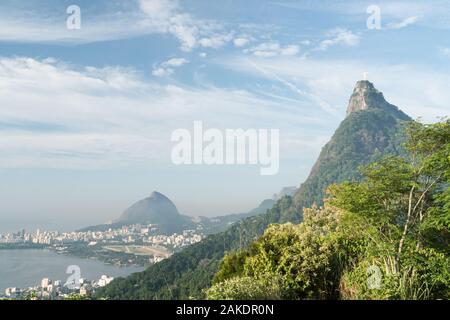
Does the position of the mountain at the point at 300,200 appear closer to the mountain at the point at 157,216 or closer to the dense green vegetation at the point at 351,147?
the dense green vegetation at the point at 351,147

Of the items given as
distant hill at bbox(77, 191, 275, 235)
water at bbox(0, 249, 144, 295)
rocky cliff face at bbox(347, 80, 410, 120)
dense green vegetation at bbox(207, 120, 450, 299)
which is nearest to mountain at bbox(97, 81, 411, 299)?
rocky cliff face at bbox(347, 80, 410, 120)

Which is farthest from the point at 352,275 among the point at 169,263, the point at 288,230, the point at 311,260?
the point at 169,263

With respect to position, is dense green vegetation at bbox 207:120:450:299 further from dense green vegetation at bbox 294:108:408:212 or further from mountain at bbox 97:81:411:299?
dense green vegetation at bbox 294:108:408:212

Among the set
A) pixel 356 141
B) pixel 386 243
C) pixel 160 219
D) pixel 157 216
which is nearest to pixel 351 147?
pixel 356 141

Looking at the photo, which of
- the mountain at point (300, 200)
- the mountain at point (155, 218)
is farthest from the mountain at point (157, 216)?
the mountain at point (300, 200)

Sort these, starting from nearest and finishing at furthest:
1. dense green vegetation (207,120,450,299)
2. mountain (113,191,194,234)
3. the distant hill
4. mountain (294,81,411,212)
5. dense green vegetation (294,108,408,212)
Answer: dense green vegetation (207,120,450,299)
the distant hill
mountain (113,191,194,234)
mountain (294,81,411,212)
dense green vegetation (294,108,408,212)

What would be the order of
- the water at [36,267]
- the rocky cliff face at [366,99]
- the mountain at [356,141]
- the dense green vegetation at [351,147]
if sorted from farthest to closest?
the rocky cliff face at [366,99] < the dense green vegetation at [351,147] < the mountain at [356,141] < the water at [36,267]
